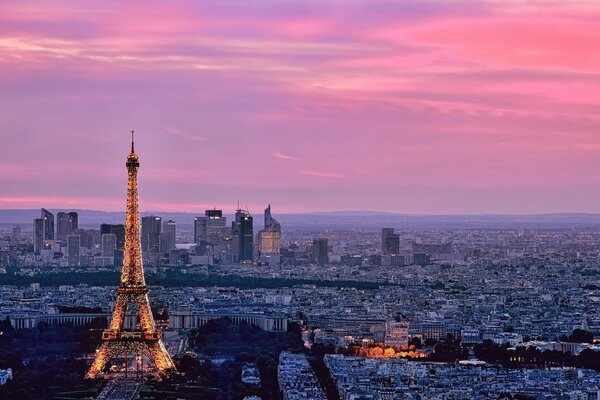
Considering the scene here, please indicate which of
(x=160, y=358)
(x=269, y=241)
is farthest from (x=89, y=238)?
(x=160, y=358)

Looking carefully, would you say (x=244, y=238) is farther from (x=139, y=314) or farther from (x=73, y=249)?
(x=139, y=314)

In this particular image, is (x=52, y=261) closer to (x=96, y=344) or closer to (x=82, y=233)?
(x=82, y=233)

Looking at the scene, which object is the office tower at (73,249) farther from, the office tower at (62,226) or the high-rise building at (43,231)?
the office tower at (62,226)

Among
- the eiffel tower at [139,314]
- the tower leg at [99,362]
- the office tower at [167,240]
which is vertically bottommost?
the tower leg at [99,362]

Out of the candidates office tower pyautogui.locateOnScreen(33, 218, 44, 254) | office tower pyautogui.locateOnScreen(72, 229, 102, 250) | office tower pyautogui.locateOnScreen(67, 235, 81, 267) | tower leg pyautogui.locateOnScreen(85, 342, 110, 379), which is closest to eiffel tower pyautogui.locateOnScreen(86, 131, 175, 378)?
tower leg pyautogui.locateOnScreen(85, 342, 110, 379)

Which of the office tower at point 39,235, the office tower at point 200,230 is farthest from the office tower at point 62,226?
the office tower at point 200,230

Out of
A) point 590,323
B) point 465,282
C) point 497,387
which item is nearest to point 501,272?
point 465,282
